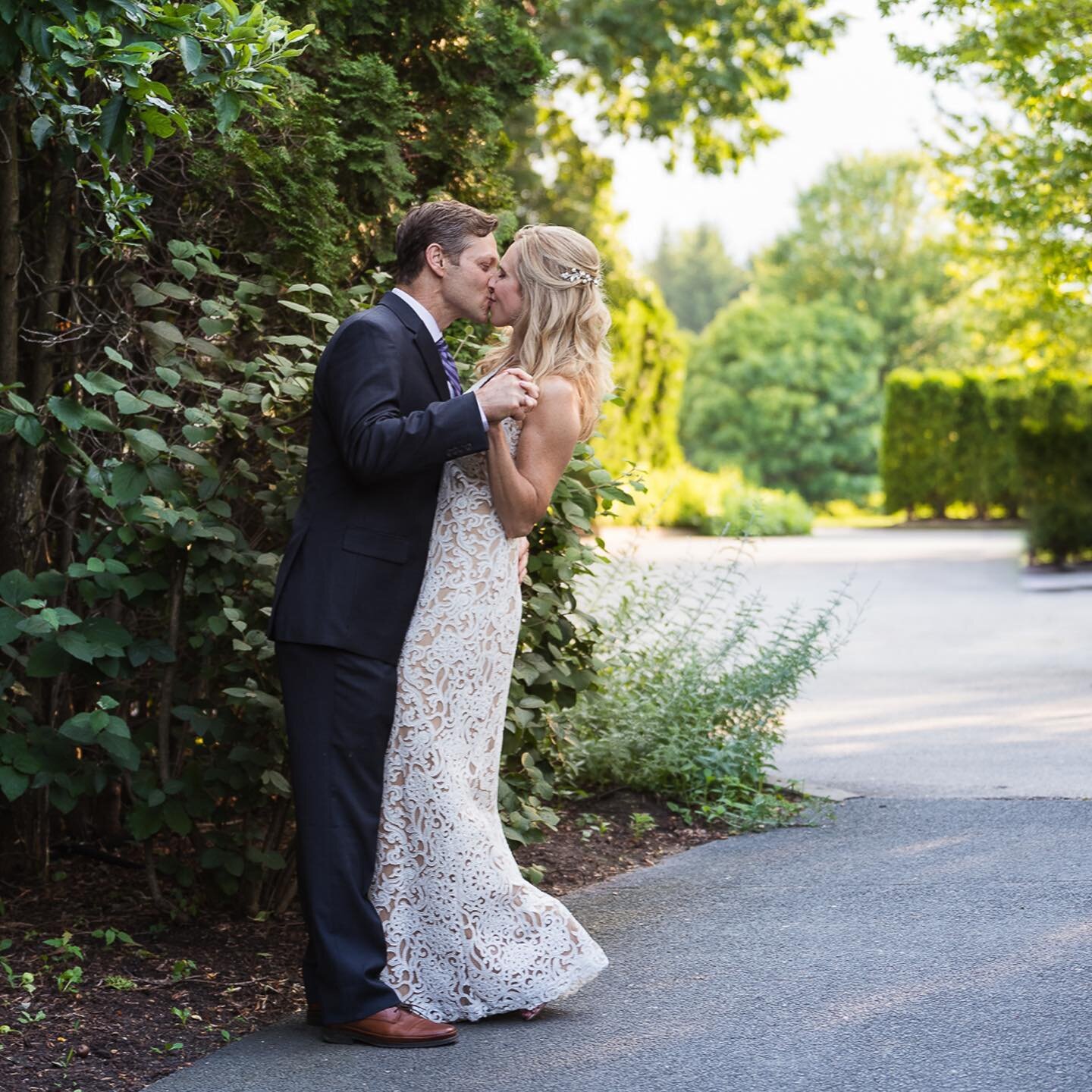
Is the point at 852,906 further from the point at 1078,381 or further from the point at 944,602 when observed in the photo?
the point at 1078,381

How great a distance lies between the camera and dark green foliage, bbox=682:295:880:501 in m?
51.8

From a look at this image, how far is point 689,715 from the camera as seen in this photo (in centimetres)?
655

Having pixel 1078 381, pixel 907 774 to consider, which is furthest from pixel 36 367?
pixel 1078 381

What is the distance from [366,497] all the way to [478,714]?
2.14ft

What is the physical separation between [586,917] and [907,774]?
275 centimetres

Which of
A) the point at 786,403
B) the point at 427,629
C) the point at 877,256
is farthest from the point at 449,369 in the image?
the point at 877,256

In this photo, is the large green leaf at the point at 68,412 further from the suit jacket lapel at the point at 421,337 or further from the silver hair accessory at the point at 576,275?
the silver hair accessory at the point at 576,275

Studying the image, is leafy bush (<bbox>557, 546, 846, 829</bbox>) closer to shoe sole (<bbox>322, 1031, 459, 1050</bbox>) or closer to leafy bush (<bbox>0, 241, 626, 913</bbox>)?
leafy bush (<bbox>0, 241, 626, 913</bbox>)

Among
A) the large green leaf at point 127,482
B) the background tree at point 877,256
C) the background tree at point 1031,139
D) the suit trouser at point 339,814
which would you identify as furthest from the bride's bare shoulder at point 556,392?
the background tree at point 877,256

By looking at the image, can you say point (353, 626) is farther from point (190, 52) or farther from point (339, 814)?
point (190, 52)

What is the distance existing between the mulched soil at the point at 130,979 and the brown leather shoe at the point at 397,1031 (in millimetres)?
387

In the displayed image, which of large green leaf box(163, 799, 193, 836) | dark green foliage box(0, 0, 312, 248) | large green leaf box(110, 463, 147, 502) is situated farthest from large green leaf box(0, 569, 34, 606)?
dark green foliage box(0, 0, 312, 248)

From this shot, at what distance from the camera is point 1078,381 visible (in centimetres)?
2167

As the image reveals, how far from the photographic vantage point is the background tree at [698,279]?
98375 mm
